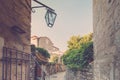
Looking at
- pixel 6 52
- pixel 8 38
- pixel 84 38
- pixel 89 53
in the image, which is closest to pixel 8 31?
pixel 8 38

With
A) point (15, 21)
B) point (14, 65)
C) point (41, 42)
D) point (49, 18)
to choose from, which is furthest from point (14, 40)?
point (41, 42)

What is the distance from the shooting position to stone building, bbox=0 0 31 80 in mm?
4656

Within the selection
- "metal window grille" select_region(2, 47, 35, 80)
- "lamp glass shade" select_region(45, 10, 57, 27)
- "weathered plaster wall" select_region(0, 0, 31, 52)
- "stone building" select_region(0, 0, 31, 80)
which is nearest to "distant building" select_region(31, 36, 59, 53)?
"lamp glass shade" select_region(45, 10, 57, 27)

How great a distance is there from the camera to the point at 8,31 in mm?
4926

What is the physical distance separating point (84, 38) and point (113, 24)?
29418mm

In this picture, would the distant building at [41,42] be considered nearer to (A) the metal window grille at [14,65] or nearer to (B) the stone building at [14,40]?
(B) the stone building at [14,40]

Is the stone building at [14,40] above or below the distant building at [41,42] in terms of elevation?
below

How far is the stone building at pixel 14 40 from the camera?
466 cm

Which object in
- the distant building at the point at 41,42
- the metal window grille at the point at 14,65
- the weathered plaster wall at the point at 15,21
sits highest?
the distant building at the point at 41,42

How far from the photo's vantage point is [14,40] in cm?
528

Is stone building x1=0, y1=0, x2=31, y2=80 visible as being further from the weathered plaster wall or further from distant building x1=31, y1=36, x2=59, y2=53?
distant building x1=31, y1=36, x2=59, y2=53

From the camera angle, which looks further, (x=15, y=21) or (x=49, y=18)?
(x=49, y=18)

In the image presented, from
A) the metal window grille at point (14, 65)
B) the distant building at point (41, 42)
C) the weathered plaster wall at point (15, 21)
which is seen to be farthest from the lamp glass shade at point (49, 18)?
the distant building at point (41, 42)

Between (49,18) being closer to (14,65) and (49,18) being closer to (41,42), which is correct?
(14,65)
